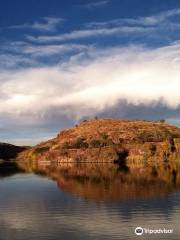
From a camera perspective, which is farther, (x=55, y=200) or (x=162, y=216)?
(x=55, y=200)

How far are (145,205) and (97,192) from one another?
21.0 m

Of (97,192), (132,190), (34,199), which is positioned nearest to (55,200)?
(34,199)

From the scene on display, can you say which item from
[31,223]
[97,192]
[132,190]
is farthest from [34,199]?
[31,223]

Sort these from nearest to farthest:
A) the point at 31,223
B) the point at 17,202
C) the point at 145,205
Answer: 1. the point at 31,223
2. the point at 145,205
3. the point at 17,202

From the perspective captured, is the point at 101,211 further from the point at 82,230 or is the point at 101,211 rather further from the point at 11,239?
the point at 11,239

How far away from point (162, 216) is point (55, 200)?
23.9 metres

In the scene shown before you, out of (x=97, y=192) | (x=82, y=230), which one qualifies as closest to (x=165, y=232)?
(x=82, y=230)

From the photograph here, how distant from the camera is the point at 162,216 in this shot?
54781mm

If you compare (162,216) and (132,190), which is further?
(132,190)

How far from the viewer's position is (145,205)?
6431 centimetres

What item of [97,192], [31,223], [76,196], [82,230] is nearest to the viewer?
[82,230]

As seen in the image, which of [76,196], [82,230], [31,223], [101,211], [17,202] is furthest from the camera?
[76,196]

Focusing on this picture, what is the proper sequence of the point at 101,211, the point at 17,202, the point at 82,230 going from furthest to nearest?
the point at 17,202 → the point at 101,211 → the point at 82,230

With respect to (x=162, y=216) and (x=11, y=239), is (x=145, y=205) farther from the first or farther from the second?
(x=11, y=239)
